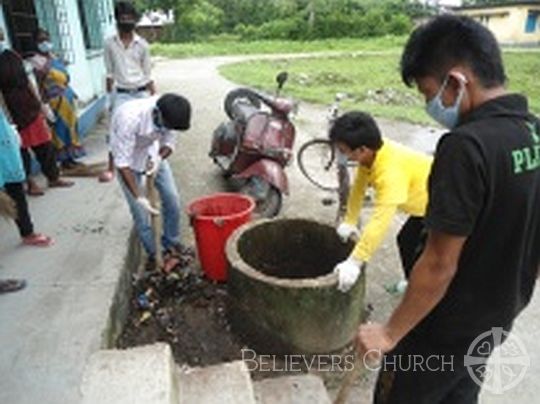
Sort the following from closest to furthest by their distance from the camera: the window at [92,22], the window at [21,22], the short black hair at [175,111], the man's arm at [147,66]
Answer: the short black hair at [175,111]
the man's arm at [147,66]
the window at [21,22]
the window at [92,22]

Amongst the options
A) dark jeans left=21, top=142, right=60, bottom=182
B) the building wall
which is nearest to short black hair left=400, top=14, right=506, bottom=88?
dark jeans left=21, top=142, right=60, bottom=182

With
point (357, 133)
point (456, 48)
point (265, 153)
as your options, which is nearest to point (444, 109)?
point (456, 48)

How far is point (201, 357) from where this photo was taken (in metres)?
3.33

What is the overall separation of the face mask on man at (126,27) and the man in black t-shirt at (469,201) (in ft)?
13.7

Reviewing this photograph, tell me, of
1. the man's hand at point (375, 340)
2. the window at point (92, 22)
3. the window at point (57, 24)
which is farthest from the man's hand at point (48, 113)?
the window at point (92, 22)

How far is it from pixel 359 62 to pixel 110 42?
56.6 feet

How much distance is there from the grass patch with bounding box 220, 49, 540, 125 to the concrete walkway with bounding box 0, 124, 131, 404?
6.59 metres

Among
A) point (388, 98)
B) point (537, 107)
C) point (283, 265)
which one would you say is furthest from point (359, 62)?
point (283, 265)

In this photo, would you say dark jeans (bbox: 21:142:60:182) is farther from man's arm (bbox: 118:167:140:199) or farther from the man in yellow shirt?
the man in yellow shirt

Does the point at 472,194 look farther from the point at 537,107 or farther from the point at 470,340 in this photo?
the point at 537,107

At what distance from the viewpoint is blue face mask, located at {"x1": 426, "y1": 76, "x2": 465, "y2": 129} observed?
1493 millimetres

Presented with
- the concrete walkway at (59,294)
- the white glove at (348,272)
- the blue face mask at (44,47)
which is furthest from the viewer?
the blue face mask at (44,47)

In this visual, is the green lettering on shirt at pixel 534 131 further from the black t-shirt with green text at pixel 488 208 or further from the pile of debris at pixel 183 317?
the pile of debris at pixel 183 317

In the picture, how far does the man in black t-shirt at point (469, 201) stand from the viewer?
4.55 ft
